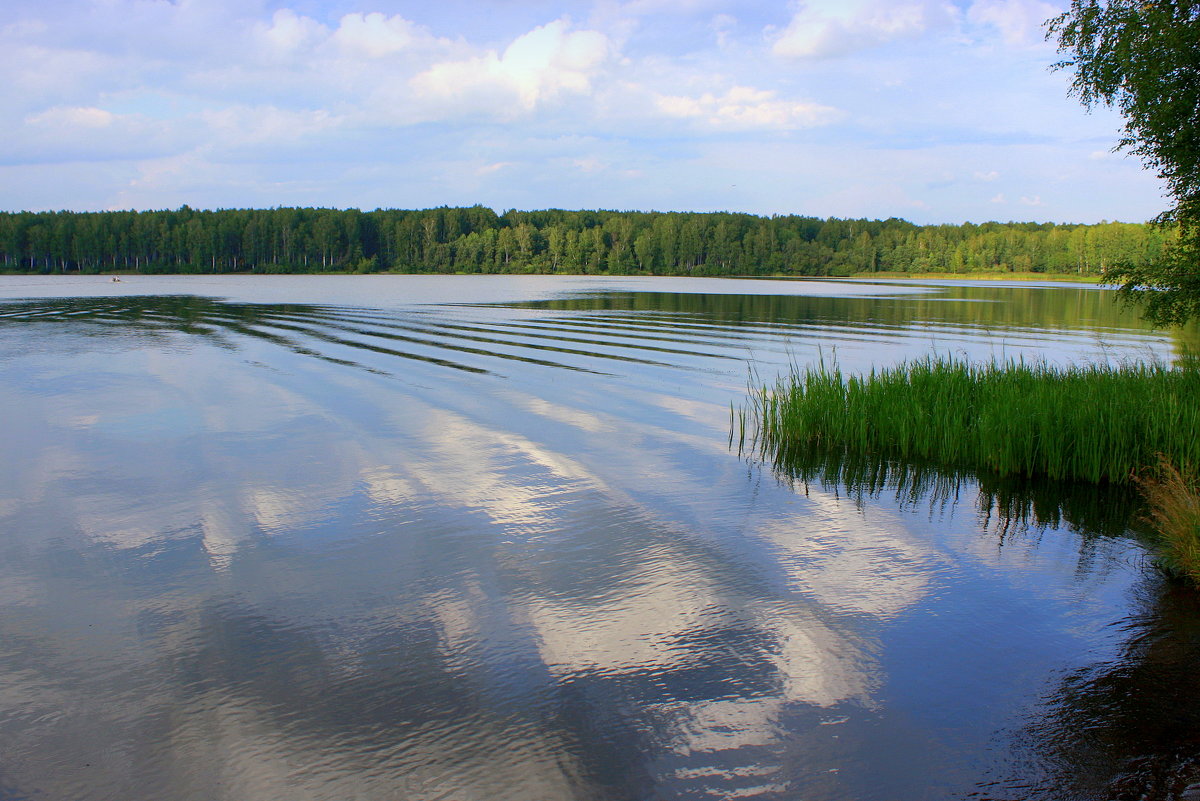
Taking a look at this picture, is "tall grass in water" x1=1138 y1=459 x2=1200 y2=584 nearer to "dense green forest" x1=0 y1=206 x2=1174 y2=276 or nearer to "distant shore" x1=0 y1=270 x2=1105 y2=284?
"distant shore" x1=0 y1=270 x2=1105 y2=284

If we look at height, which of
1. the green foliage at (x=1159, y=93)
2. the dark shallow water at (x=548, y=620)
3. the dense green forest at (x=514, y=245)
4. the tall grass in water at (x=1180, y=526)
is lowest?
the dark shallow water at (x=548, y=620)

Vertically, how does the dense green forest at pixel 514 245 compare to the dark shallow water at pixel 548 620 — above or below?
above

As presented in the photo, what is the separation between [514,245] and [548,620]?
168 meters

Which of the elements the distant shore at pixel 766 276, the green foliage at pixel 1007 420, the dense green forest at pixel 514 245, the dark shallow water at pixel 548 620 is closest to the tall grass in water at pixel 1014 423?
the green foliage at pixel 1007 420

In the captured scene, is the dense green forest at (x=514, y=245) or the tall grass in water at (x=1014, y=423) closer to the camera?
the tall grass in water at (x=1014, y=423)

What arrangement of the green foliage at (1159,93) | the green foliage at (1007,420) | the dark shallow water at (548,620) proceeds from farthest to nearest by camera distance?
the green foliage at (1159,93) → the green foliage at (1007,420) → the dark shallow water at (548,620)

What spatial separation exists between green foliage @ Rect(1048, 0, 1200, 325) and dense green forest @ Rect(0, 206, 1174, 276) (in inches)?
5261

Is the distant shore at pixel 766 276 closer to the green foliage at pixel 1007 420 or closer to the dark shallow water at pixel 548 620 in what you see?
the green foliage at pixel 1007 420

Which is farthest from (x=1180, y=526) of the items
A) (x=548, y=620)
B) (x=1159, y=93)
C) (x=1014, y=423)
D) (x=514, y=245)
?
(x=514, y=245)

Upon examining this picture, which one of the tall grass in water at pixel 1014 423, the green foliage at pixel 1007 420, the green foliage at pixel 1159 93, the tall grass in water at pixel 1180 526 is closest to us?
the tall grass in water at pixel 1180 526

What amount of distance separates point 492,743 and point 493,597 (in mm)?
2435

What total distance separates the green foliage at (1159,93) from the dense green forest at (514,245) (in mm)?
133633

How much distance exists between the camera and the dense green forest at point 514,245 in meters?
147

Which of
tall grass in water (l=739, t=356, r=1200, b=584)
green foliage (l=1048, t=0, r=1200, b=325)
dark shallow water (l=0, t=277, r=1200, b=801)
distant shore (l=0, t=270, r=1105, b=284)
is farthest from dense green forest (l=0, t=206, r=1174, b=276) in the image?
dark shallow water (l=0, t=277, r=1200, b=801)
